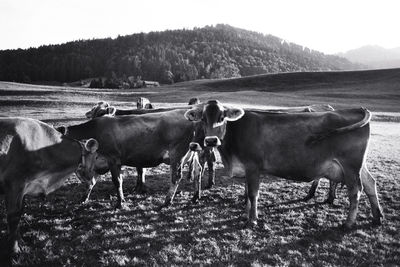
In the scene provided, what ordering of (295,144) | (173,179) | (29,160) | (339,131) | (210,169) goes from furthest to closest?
(210,169)
(173,179)
(295,144)
(339,131)
(29,160)

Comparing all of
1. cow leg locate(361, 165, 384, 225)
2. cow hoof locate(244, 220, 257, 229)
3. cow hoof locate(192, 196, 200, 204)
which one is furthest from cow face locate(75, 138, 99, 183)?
cow leg locate(361, 165, 384, 225)

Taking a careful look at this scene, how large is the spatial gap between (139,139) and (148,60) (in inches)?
5658

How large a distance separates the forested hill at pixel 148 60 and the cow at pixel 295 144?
10991 centimetres

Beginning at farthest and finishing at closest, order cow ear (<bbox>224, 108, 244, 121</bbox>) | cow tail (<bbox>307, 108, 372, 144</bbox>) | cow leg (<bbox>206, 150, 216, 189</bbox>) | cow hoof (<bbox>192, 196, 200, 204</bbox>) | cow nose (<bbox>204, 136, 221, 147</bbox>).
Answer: cow leg (<bbox>206, 150, 216, 189</bbox>), cow hoof (<bbox>192, 196, 200, 204</bbox>), cow ear (<bbox>224, 108, 244, 121</bbox>), cow tail (<bbox>307, 108, 372, 144</bbox>), cow nose (<bbox>204, 136, 221, 147</bbox>)

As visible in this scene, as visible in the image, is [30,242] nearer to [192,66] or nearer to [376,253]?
[376,253]

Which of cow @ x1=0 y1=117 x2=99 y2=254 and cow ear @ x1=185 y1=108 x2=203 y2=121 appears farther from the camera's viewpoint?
cow ear @ x1=185 y1=108 x2=203 y2=121

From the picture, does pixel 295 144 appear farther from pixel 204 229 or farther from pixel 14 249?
pixel 14 249

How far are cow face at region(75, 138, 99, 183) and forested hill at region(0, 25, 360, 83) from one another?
109 metres

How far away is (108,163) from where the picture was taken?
8.98 meters

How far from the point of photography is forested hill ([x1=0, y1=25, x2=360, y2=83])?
444ft

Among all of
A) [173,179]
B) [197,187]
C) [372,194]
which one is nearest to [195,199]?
[197,187]

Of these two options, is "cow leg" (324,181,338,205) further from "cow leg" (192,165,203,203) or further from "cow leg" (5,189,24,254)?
"cow leg" (5,189,24,254)

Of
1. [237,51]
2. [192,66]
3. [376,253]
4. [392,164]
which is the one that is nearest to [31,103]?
[392,164]

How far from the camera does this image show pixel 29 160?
6.34 m
